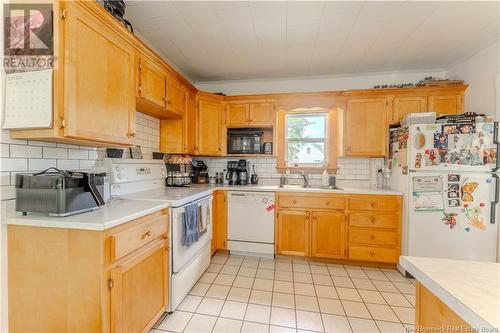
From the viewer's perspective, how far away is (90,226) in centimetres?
114

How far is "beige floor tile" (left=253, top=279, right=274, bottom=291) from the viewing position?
7.24ft

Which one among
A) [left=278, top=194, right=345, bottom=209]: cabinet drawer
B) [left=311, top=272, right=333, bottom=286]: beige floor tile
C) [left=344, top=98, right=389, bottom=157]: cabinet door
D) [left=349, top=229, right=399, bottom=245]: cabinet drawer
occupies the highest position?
[left=344, top=98, right=389, bottom=157]: cabinet door

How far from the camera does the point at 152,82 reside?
6.97 ft

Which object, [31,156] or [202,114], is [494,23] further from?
[31,156]

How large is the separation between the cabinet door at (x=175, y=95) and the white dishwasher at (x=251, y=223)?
1.25m

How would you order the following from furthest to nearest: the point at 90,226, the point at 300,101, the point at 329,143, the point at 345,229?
1. the point at 329,143
2. the point at 300,101
3. the point at 345,229
4. the point at 90,226

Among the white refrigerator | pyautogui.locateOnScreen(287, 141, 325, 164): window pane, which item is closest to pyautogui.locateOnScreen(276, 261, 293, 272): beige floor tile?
the white refrigerator

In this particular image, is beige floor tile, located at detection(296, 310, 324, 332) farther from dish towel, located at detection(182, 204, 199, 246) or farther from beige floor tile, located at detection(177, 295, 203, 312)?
dish towel, located at detection(182, 204, 199, 246)

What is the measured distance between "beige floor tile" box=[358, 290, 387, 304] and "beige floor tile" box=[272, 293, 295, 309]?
0.66 m

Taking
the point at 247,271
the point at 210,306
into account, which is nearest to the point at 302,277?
the point at 247,271

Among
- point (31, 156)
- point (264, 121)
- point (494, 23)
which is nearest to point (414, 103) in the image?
point (494, 23)

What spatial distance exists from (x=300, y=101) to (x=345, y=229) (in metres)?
1.79

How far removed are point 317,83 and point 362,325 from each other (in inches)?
117

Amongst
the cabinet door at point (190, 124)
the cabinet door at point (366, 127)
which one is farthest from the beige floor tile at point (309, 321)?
the cabinet door at point (190, 124)
